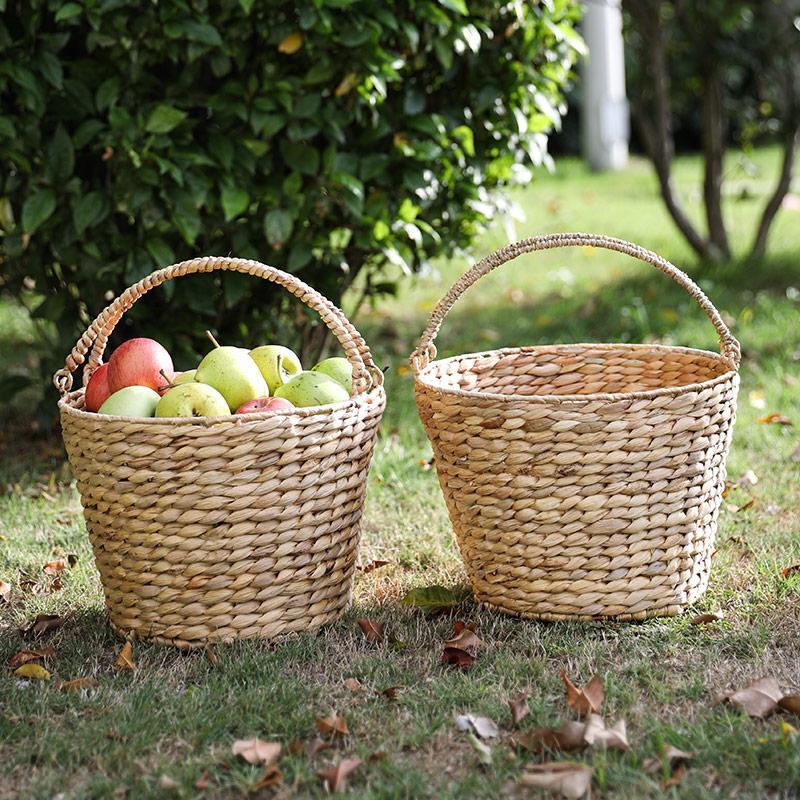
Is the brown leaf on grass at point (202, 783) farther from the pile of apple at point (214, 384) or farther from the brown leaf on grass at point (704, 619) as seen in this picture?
→ the brown leaf on grass at point (704, 619)

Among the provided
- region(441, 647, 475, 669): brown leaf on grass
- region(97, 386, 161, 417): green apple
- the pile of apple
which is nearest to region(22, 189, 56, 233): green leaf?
the pile of apple

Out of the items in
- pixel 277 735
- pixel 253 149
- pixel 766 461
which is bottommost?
pixel 766 461

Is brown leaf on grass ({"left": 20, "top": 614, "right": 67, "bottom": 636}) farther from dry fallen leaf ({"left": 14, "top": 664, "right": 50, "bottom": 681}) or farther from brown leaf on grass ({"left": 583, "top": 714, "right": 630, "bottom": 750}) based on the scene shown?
brown leaf on grass ({"left": 583, "top": 714, "right": 630, "bottom": 750})

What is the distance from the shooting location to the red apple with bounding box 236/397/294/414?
2.19m

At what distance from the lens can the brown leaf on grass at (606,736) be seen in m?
1.81

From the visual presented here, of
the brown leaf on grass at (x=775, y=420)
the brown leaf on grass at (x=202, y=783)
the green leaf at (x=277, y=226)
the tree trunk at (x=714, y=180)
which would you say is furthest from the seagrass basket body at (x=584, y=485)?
the tree trunk at (x=714, y=180)

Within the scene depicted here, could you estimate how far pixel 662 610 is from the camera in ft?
7.57

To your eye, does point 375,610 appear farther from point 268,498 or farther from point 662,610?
point 662,610

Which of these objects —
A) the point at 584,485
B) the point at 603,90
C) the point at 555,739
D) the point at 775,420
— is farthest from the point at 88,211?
the point at 603,90

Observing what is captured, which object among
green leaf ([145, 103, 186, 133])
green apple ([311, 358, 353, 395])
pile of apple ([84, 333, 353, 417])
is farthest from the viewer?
green leaf ([145, 103, 186, 133])

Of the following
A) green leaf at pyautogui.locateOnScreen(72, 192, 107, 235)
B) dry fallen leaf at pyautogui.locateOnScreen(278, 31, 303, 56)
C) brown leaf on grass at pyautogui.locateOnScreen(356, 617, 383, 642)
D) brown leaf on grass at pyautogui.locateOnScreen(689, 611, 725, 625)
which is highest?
dry fallen leaf at pyautogui.locateOnScreen(278, 31, 303, 56)

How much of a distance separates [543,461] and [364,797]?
76cm

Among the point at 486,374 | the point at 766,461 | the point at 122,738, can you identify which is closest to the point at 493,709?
the point at 122,738

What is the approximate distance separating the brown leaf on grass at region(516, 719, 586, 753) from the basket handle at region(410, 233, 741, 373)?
893mm
